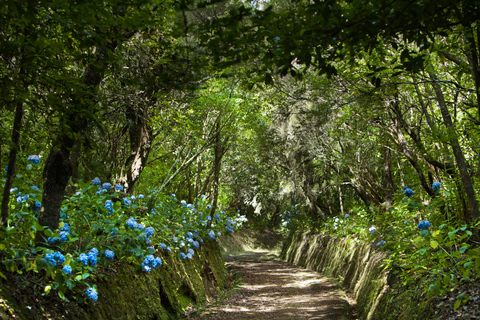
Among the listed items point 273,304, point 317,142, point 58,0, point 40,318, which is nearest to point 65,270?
point 40,318

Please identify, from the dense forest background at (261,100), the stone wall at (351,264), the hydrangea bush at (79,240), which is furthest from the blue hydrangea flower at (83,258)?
the stone wall at (351,264)

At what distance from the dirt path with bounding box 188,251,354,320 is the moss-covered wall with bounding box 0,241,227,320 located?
0.53 m

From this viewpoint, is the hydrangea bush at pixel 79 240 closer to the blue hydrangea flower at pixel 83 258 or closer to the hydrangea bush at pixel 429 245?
the blue hydrangea flower at pixel 83 258

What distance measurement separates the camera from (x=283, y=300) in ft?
27.4

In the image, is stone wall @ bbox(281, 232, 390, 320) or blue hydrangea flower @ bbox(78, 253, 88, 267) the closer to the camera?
blue hydrangea flower @ bbox(78, 253, 88, 267)

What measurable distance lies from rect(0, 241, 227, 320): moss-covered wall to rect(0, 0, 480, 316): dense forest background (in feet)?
1.89

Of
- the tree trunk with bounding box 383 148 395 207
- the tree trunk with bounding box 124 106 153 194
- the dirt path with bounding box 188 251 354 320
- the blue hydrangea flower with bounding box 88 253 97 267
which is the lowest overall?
the dirt path with bounding box 188 251 354 320

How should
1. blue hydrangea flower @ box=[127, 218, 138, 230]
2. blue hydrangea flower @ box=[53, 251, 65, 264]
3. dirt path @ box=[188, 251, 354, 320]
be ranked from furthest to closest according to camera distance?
dirt path @ box=[188, 251, 354, 320], blue hydrangea flower @ box=[127, 218, 138, 230], blue hydrangea flower @ box=[53, 251, 65, 264]

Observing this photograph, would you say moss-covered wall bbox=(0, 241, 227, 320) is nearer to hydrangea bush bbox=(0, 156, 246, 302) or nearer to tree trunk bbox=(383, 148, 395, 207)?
hydrangea bush bbox=(0, 156, 246, 302)

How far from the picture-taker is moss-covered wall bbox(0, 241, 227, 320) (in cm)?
291

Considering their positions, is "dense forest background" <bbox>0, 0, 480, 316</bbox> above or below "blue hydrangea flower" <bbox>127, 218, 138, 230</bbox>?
above

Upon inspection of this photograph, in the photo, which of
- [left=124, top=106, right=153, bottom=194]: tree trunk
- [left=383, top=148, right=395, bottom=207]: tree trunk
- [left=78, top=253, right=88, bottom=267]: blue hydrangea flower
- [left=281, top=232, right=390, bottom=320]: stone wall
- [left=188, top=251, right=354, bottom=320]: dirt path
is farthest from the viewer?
[left=383, top=148, right=395, bottom=207]: tree trunk

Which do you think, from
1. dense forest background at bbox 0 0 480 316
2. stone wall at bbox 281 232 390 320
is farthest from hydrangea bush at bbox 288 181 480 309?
stone wall at bbox 281 232 390 320

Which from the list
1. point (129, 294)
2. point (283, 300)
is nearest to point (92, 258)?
point (129, 294)
